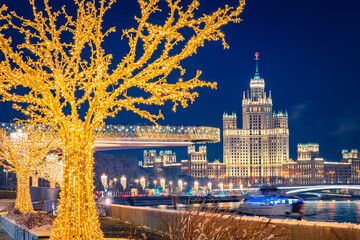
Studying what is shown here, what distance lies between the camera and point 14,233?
17547 mm

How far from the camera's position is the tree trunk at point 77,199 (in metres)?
11.8

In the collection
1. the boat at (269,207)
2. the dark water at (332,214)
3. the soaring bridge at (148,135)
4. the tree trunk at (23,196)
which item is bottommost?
the dark water at (332,214)

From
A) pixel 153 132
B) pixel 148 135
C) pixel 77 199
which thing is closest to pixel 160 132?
pixel 153 132

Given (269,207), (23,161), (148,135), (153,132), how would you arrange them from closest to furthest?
(23,161), (148,135), (153,132), (269,207)

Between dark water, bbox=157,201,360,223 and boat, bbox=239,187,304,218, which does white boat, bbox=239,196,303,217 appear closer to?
boat, bbox=239,187,304,218

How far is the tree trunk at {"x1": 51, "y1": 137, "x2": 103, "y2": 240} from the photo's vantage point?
38.9 feet

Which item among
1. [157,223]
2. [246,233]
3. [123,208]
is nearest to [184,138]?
[123,208]

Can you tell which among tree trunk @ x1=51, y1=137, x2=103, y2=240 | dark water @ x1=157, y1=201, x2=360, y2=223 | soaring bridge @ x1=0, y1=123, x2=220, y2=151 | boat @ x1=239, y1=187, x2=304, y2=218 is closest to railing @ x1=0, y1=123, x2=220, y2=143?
soaring bridge @ x1=0, y1=123, x2=220, y2=151

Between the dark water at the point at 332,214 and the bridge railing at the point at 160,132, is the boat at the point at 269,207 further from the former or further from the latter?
the bridge railing at the point at 160,132

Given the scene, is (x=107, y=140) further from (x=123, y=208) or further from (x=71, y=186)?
(x=71, y=186)

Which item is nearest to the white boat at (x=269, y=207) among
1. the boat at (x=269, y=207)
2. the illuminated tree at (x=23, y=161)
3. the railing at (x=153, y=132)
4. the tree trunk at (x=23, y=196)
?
the boat at (x=269, y=207)

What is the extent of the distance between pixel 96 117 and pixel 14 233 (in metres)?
7.33

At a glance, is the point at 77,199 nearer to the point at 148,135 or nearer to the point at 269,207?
the point at 148,135

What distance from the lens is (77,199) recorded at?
12094 mm
